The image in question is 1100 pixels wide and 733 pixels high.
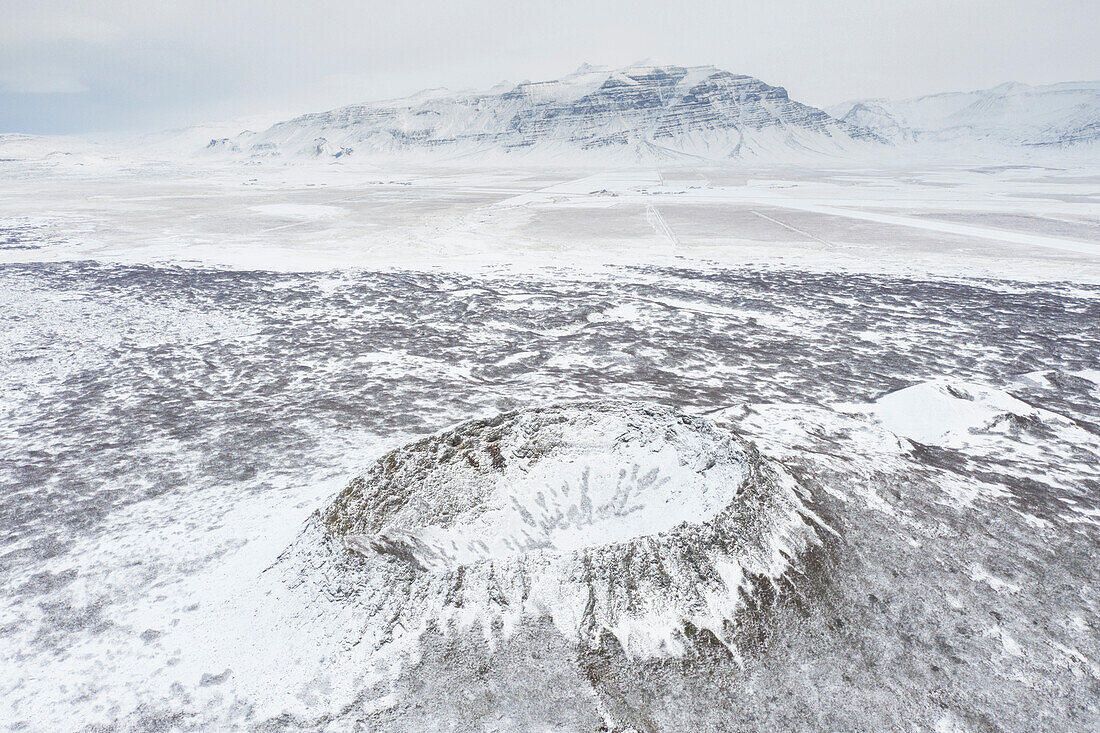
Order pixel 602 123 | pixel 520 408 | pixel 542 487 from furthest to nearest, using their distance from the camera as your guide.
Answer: pixel 602 123, pixel 520 408, pixel 542 487

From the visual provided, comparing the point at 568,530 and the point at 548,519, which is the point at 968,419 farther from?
the point at 548,519

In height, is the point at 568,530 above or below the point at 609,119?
below

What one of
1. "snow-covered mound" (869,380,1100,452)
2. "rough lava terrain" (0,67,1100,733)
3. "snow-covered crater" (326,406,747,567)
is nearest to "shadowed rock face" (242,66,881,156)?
"rough lava terrain" (0,67,1100,733)

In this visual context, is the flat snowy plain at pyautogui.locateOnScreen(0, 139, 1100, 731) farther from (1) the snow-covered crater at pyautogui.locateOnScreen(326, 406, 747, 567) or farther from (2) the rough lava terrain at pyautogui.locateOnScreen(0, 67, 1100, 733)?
(1) the snow-covered crater at pyautogui.locateOnScreen(326, 406, 747, 567)

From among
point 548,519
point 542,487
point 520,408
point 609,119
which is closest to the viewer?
point 548,519

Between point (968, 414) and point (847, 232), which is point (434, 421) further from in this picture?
point (847, 232)

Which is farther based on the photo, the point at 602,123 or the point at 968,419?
the point at 602,123

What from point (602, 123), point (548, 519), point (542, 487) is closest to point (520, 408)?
point (542, 487)

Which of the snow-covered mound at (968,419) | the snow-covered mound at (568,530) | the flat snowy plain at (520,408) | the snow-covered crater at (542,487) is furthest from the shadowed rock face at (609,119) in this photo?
the snow-covered mound at (568,530)
